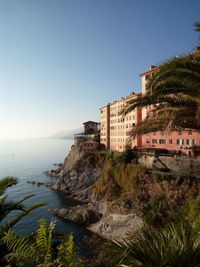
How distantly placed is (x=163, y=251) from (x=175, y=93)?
735cm

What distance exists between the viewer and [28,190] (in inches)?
2491

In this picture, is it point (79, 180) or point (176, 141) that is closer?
point (176, 141)

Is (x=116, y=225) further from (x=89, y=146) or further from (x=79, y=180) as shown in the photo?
(x=89, y=146)

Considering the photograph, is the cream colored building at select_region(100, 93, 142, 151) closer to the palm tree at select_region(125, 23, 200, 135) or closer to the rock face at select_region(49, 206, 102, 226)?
the rock face at select_region(49, 206, 102, 226)

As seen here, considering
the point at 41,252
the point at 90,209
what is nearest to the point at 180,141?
the point at 90,209

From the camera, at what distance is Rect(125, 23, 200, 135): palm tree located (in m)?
8.89

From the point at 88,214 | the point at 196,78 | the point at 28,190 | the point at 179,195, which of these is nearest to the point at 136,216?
the point at 179,195

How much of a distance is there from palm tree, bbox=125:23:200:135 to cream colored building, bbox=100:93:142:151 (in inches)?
1762

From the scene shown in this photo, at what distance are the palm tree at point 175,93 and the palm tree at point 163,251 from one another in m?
4.36

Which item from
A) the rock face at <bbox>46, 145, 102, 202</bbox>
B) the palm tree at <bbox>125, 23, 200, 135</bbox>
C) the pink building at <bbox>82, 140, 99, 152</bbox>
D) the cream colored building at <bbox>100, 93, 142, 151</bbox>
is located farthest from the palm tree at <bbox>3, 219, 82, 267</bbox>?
the pink building at <bbox>82, 140, 99, 152</bbox>

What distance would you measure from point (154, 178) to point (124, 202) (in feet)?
20.6

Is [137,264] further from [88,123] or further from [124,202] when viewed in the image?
[88,123]

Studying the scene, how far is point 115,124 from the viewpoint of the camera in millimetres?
68750

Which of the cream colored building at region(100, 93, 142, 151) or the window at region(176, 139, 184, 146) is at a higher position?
the cream colored building at region(100, 93, 142, 151)
